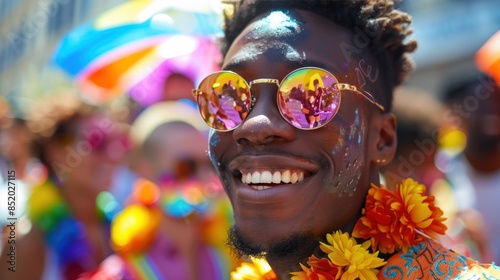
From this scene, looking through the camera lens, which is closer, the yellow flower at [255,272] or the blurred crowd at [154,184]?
the yellow flower at [255,272]

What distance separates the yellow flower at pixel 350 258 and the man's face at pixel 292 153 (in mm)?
50

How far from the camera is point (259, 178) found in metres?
1.99

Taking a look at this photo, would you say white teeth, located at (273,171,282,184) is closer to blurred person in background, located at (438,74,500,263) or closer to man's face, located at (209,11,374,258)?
man's face, located at (209,11,374,258)

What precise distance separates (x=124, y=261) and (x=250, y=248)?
72.0 inches

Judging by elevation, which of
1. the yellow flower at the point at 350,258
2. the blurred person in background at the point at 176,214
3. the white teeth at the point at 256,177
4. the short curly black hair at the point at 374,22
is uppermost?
the short curly black hair at the point at 374,22

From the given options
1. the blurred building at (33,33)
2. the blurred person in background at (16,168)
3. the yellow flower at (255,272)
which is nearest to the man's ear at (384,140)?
the yellow flower at (255,272)

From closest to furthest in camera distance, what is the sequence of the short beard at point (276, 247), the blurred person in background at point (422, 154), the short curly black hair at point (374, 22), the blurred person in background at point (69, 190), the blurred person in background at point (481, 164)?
the short beard at point (276, 247)
the short curly black hair at point (374, 22)
the blurred person in background at point (69, 190)
the blurred person in background at point (481, 164)
the blurred person in background at point (422, 154)

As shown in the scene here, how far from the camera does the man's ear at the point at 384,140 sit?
2191 millimetres

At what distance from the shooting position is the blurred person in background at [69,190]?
3.82 meters

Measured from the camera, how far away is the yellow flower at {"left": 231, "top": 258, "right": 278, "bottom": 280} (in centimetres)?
229

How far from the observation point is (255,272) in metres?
2.33

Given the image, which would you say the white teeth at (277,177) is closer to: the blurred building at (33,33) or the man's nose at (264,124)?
the man's nose at (264,124)

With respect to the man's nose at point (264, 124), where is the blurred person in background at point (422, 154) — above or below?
below

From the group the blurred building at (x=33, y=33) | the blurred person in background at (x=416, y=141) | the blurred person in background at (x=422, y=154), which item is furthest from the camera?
the blurred building at (x=33, y=33)
